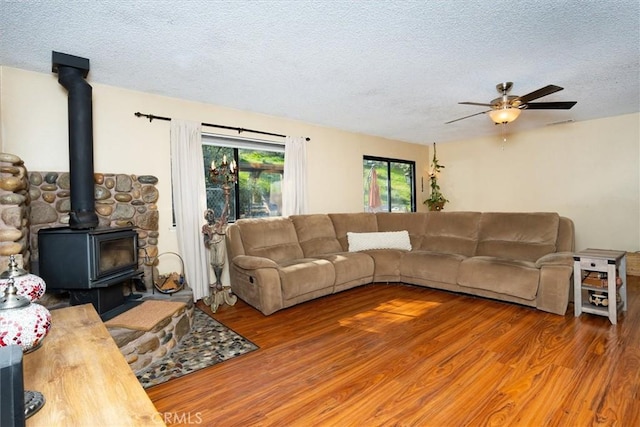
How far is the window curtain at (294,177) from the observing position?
4.57m

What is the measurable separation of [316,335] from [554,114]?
4.68 metres

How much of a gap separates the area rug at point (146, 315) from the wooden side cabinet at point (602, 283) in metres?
3.75

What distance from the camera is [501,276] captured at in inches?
134

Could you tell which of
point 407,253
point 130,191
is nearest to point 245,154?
point 130,191

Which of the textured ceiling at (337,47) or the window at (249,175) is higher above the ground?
the textured ceiling at (337,47)

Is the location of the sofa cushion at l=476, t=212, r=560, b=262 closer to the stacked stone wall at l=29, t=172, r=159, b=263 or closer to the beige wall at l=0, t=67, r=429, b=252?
the beige wall at l=0, t=67, r=429, b=252

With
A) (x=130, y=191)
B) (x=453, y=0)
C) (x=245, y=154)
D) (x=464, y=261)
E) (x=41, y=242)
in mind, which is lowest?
(x=464, y=261)

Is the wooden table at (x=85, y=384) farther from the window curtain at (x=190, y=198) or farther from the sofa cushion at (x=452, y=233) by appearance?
the sofa cushion at (x=452, y=233)

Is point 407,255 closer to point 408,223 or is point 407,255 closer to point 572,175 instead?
point 408,223

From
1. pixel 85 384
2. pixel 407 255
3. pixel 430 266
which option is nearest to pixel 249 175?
pixel 407 255

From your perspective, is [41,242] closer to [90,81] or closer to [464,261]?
[90,81]

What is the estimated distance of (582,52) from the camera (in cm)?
263

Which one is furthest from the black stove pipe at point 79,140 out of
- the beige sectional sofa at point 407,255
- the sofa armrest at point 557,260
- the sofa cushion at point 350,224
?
the sofa armrest at point 557,260

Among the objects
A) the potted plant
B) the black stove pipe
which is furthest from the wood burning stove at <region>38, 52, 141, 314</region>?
the potted plant
